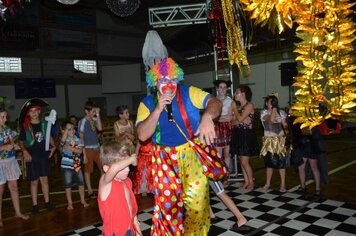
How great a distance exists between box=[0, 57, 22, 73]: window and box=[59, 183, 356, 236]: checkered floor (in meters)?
13.1

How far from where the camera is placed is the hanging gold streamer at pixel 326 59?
1.44 metres

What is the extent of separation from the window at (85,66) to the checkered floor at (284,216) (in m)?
13.9

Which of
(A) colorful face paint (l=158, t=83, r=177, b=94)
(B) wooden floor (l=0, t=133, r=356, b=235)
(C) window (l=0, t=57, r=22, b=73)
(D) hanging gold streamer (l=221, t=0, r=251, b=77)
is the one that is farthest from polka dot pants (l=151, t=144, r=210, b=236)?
(C) window (l=0, t=57, r=22, b=73)

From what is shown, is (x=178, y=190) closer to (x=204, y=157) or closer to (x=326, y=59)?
(x=204, y=157)

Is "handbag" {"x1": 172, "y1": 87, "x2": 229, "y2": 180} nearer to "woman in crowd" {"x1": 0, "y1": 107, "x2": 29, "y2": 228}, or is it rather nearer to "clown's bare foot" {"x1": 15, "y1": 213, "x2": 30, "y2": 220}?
"woman in crowd" {"x1": 0, "y1": 107, "x2": 29, "y2": 228}

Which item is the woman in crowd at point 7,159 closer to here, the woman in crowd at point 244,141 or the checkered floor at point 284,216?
the checkered floor at point 284,216

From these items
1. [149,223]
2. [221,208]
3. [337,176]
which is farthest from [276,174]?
[149,223]

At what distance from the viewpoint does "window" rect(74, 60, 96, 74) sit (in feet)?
54.0

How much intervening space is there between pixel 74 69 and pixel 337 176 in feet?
46.8

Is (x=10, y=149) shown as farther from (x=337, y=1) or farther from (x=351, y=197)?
(x=351, y=197)

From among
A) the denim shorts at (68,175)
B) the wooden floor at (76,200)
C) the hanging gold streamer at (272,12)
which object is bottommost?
the wooden floor at (76,200)

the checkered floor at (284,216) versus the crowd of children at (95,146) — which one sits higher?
the crowd of children at (95,146)

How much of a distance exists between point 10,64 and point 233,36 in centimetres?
1447

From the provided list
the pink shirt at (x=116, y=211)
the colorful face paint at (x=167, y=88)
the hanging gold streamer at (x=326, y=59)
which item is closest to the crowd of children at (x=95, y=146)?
the colorful face paint at (x=167, y=88)
